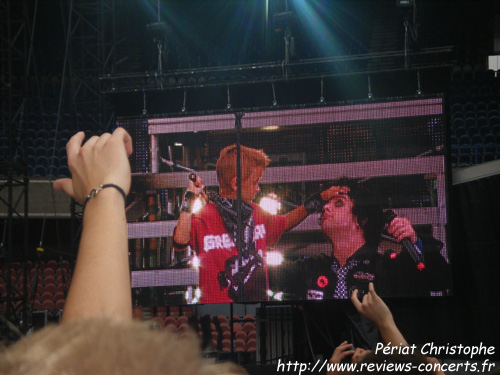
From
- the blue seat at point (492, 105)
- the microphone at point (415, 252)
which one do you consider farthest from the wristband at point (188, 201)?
the blue seat at point (492, 105)

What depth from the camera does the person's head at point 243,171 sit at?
330 inches

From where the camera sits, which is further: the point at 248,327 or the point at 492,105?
the point at 492,105

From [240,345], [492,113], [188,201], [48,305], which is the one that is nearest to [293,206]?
[188,201]

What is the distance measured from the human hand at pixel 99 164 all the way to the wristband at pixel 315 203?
7.22m

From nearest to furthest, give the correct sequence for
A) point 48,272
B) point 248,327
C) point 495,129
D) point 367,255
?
point 367,255 → point 248,327 → point 48,272 → point 495,129

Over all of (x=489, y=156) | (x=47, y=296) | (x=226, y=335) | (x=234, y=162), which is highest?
(x=489, y=156)

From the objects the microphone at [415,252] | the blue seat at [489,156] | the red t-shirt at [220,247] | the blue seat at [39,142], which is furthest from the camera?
the blue seat at [39,142]

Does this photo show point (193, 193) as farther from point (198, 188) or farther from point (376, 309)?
point (376, 309)

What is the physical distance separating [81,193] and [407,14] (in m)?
8.39

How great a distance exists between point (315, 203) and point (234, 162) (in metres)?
1.24

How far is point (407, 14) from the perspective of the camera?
865cm

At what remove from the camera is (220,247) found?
8367 millimetres

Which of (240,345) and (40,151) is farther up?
(40,151)

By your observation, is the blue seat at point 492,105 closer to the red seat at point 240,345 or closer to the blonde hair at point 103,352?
the red seat at point 240,345
